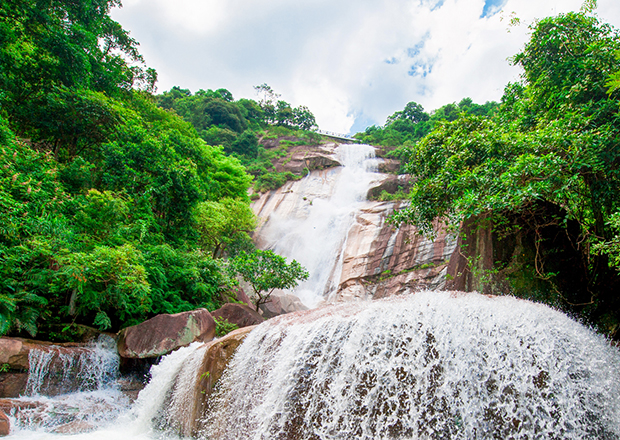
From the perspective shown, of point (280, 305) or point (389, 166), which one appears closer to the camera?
point (280, 305)

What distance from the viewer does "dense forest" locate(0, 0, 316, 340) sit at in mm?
6059

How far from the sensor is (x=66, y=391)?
6.07 meters

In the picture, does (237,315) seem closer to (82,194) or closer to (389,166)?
(82,194)

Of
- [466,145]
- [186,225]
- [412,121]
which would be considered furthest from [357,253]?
[412,121]

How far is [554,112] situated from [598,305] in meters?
3.84

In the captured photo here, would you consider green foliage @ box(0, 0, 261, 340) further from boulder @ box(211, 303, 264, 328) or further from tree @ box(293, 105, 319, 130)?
tree @ box(293, 105, 319, 130)

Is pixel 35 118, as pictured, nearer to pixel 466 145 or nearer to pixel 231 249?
pixel 231 249

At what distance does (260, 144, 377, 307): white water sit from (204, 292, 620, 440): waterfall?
11.7 metres

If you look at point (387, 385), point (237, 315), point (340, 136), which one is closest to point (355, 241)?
point (237, 315)

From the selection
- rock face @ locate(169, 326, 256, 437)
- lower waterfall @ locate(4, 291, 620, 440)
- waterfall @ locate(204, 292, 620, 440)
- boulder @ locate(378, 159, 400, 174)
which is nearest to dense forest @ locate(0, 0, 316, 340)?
lower waterfall @ locate(4, 291, 620, 440)

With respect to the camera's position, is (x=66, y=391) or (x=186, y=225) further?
(x=186, y=225)

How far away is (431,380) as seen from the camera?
128 inches

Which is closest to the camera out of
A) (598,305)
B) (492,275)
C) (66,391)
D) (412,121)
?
(598,305)

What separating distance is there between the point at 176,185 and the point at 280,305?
278 inches
